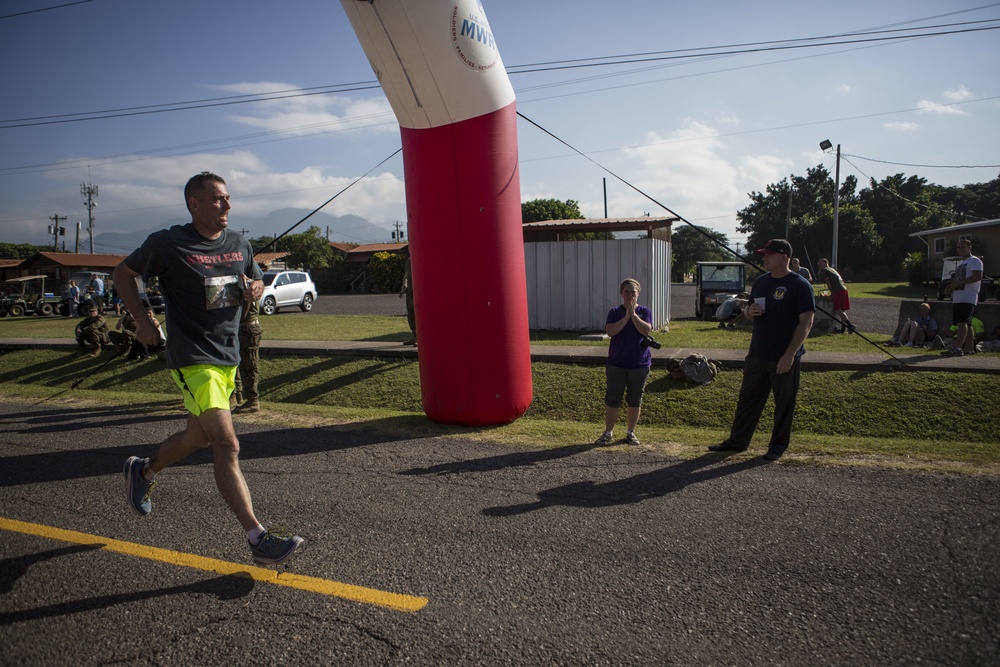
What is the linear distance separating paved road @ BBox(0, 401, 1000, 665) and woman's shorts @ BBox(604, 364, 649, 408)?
33.9 inches

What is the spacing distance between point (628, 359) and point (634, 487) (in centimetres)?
178

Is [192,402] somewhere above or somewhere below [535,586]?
above

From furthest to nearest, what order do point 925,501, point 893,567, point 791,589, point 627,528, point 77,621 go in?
point 925,501
point 627,528
point 893,567
point 791,589
point 77,621

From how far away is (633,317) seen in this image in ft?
20.4

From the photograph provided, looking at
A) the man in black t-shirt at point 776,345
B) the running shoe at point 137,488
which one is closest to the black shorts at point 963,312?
the man in black t-shirt at point 776,345

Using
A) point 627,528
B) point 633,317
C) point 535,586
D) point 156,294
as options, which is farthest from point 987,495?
point 156,294

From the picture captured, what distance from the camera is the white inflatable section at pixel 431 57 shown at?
587cm

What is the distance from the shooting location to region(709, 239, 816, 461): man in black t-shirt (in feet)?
18.2

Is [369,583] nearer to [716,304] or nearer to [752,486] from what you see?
[752,486]

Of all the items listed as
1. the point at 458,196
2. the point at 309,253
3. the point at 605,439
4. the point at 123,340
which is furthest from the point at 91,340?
the point at 309,253

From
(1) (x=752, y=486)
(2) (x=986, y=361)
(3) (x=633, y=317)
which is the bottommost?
(1) (x=752, y=486)

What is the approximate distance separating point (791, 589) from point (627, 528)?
1.03 m

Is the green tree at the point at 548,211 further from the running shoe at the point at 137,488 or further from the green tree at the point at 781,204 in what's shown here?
the running shoe at the point at 137,488

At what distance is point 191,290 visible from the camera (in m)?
3.55
